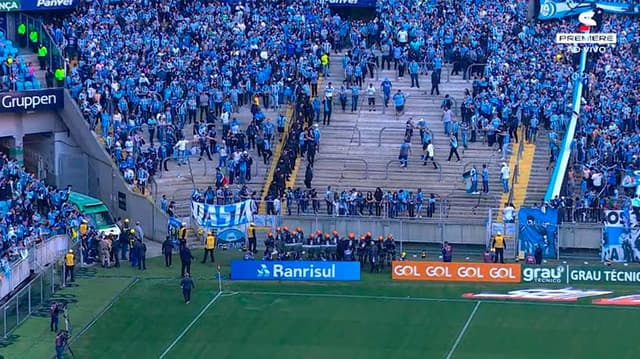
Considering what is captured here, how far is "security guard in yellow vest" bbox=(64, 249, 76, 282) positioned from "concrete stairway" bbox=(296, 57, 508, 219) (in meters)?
10.5

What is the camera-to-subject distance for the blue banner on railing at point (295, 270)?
5288 centimetres

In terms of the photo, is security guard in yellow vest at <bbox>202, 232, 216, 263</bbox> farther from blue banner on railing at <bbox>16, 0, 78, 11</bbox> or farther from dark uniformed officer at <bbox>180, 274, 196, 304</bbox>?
blue banner on railing at <bbox>16, 0, 78, 11</bbox>

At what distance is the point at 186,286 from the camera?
50.2 metres

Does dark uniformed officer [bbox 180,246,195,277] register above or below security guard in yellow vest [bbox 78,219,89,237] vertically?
below

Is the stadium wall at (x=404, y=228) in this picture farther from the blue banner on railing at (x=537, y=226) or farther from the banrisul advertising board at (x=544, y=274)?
the banrisul advertising board at (x=544, y=274)

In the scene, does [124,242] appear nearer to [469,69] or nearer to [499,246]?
[499,246]

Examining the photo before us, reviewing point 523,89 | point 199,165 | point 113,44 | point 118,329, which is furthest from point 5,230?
point 523,89

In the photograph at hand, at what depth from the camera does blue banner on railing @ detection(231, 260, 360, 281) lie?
2082 inches

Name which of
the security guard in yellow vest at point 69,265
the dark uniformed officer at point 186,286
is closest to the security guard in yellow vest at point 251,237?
the dark uniformed officer at point 186,286

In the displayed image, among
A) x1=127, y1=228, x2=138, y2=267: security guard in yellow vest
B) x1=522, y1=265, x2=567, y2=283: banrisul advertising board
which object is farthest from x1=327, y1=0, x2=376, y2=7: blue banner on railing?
x1=522, y1=265, x2=567, y2=283: banrisul advertising board

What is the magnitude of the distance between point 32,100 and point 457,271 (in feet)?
62.5

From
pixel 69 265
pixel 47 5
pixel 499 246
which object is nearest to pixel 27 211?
pixel 69 265

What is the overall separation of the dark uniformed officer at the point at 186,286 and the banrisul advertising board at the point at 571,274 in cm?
1073

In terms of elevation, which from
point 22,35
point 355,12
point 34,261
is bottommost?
point 34,261
